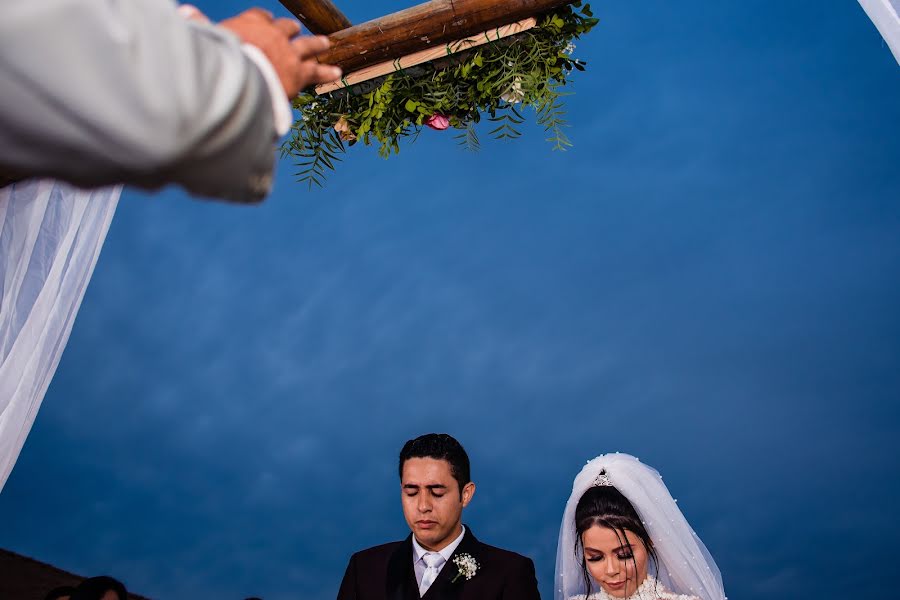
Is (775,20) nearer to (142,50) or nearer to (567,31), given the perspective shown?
(567,31)

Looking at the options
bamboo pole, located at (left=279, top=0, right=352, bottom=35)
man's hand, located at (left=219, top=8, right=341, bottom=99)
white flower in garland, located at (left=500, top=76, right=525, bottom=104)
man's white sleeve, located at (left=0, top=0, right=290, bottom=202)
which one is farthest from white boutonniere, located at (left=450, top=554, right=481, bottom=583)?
man's white sleeve, located at (left=0, top=0, right=290, bottom=202)

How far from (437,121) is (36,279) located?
5.43 feet

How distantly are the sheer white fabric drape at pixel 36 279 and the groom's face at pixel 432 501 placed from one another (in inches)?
73.3

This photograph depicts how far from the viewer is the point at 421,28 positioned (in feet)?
8.71

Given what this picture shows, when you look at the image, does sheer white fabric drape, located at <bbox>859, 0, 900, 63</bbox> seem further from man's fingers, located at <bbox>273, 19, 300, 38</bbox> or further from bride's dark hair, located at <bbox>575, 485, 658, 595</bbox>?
bride's dark hair, located at <bbox>575, 485, 658, 595</bbox>

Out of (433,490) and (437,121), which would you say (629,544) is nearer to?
(433,490)

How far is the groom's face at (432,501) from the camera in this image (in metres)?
3.40

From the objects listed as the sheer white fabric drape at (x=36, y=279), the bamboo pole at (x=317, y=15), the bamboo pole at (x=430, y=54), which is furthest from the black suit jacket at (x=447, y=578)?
the bamboo pole at (x=317, y=15)

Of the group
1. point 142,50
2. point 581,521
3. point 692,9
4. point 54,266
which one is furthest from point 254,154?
point 692,9

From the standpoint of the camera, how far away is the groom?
331cm

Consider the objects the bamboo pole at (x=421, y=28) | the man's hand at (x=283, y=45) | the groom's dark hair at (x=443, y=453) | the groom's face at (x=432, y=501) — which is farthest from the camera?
the groom's dark hair at (x=443, y=453)

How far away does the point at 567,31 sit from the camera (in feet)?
8.77

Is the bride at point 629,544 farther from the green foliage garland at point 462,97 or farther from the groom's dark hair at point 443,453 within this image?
the green foliage garland at point 462,97

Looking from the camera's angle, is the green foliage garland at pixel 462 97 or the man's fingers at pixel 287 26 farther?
the green foliage garland at pixel 462 97
